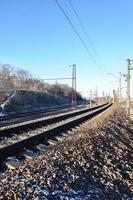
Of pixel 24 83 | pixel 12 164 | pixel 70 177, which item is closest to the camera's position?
pixel 70 177

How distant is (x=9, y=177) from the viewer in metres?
6.84

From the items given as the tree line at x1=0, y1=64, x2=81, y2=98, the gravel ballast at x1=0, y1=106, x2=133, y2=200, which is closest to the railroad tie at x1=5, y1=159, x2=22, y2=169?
the gravel ballast at x1=0, y1=106, x2=133, y2=200

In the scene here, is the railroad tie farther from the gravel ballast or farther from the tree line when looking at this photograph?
the tree line

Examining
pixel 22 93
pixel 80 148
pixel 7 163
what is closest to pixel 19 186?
pixel 7 163

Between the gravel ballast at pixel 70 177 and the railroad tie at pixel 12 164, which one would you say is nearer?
the gravel ballast at pixel 70 177

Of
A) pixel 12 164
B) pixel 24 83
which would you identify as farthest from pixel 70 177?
pixel 24 83

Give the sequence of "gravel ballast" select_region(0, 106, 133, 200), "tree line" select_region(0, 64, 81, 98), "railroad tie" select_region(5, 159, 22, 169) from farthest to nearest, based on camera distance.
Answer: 1. "tree line" select_region(0, 64, 81, 98)
2. "railroad tie" select_region(5, 159, 22, 169)
3. "gravel ballast" select_region(0, 106, 133, 200)

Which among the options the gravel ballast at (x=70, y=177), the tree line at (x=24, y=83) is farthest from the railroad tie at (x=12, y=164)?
the tree line at (x=24, y=83)

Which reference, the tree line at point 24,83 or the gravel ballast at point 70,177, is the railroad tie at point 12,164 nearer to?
the gravel ballast at point 70,177

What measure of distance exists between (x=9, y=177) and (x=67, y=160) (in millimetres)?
2305

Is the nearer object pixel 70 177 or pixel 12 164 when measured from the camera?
pixel 70 177

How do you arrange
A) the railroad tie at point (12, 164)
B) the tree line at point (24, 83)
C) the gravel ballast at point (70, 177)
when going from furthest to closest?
the tree line at point (24, 83), the railroad tie at point (12, 164), the gravel ballast at point (70, 177)

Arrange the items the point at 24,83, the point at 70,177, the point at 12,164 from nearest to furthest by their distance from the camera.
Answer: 1. the point at 70,177
2. the point at 12,164
3. the point at 24,83

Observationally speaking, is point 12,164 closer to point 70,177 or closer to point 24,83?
point 70,177
